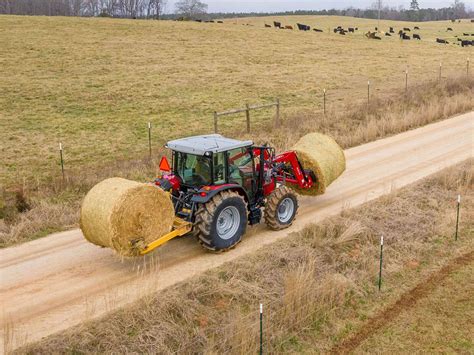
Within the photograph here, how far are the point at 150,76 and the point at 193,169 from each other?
2846 centimetres

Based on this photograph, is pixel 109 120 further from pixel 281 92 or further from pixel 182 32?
pixel 182 32

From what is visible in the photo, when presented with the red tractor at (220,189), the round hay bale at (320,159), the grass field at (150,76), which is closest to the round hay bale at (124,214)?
the red tractor at (220,189)

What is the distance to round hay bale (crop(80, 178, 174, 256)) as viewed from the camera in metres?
10.6

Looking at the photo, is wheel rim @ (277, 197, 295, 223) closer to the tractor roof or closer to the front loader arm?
the front loader arm

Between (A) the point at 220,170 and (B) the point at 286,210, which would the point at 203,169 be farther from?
(B) the point at 286,210

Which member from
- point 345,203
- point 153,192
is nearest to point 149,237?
point 153,192

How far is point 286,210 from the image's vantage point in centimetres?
1393

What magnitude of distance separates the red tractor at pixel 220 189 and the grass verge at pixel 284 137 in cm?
365

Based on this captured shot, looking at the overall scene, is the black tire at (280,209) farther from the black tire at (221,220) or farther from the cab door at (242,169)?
the black tire at (221,220)

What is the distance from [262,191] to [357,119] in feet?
46.9

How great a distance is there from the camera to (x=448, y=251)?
13062 millimetres

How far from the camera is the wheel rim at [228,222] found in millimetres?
12219

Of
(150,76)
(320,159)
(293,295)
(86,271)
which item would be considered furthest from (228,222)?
(150,76)

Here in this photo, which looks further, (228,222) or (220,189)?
(228,222)
